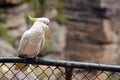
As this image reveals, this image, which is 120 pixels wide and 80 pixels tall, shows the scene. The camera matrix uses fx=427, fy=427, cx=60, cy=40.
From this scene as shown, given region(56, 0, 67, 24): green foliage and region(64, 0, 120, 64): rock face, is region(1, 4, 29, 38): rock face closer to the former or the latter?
region(56, 0, 67, 24): green foliage

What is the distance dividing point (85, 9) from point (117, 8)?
0.79 m

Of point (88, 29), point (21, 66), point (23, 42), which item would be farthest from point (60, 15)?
point (21, 66)

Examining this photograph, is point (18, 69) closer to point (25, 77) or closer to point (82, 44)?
point (25, 77)

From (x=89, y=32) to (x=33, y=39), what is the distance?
8412 millimetres

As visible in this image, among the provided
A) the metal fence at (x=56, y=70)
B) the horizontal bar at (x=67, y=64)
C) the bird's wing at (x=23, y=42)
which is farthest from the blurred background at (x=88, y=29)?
the horizontal bar at (x=67, y=64)

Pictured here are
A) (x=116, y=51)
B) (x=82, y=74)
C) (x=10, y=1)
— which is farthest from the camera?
(x=116, y=51)

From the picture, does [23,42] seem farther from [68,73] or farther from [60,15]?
[60,15]

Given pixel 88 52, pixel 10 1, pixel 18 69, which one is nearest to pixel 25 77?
pixel 18 69

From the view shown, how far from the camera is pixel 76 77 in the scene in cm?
211

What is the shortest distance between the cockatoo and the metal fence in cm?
5

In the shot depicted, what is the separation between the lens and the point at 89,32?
417 inches

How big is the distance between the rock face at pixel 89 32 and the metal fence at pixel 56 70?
7.99m

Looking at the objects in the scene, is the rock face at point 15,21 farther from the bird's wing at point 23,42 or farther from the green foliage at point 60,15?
the bird's wing at point 23,42

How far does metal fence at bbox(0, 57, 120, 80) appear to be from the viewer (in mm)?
1984
